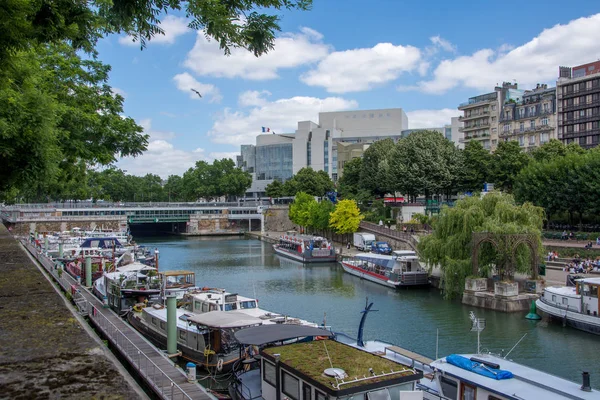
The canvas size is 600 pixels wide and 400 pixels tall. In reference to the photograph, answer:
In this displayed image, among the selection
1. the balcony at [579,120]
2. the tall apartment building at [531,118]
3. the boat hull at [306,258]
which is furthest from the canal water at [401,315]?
the balcony at [579,120]

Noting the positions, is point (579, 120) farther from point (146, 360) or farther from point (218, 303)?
point (146, 360)

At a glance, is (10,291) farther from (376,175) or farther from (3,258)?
(376,175)

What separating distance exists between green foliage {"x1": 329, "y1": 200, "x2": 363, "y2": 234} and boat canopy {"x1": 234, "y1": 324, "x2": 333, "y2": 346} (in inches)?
2017

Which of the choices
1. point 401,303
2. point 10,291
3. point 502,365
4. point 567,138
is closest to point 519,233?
point 401,303

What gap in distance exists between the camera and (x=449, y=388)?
15.7 metres

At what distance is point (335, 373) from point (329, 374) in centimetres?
15

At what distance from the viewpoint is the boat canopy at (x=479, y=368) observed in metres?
14.8

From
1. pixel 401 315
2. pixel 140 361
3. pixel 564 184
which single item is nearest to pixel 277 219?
pixel 564 184

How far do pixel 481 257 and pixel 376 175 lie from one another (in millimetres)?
49892

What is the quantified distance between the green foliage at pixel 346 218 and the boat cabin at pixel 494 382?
52025mm

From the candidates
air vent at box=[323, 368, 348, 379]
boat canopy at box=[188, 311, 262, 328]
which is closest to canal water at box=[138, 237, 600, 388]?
air vent at box=[323, 368, 348, 379]

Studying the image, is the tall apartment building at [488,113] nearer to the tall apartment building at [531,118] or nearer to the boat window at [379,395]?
the tall apartment building at [531,118]

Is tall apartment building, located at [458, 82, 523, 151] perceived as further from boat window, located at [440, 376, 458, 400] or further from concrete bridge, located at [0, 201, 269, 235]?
boat window, located at [440, 376, 458, 400]

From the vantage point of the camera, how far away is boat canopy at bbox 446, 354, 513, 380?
48.5 feet
